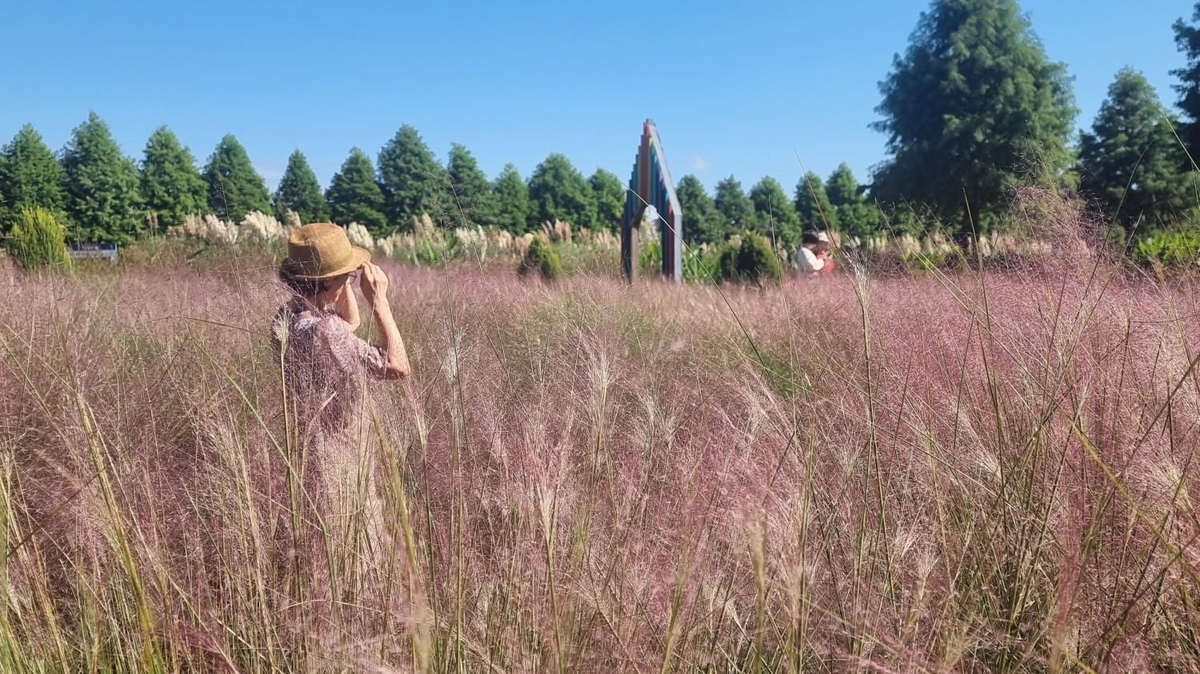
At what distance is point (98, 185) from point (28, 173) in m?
3.70

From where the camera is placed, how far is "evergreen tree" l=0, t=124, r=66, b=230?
25.1 meters

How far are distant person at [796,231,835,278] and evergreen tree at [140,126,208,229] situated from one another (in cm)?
2738

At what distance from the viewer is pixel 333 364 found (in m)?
2.03

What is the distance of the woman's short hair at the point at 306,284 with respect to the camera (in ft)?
7.39

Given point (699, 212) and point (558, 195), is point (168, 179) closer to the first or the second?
point (558, 195)

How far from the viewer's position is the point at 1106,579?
→ 50.5 inches

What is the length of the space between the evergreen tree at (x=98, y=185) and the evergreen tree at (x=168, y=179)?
66 centimetres

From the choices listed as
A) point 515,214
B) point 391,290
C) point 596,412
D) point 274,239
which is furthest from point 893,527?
point 515,214

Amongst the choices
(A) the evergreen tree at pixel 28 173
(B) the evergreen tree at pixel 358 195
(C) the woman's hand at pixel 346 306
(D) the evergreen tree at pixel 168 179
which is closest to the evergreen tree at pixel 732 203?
(B) the evergreen tree at pixel 358 195

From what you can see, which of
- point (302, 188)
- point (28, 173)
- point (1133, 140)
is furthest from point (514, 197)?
point (1133, 140)

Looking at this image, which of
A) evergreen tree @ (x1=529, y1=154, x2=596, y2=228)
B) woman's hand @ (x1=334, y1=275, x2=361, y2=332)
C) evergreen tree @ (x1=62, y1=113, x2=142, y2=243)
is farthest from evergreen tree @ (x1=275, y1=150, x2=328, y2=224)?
woman's hand @ (x1=334, y1=275, x2=361, y2=332)

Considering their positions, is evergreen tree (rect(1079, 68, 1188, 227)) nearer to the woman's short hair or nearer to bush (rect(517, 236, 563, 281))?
bush (rect(517, 236, 563, 281))

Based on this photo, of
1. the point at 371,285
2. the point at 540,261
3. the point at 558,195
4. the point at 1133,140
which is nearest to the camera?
the point at 371,285

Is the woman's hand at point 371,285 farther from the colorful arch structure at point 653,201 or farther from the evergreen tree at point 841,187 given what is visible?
the evergreen tree at point 841,187
